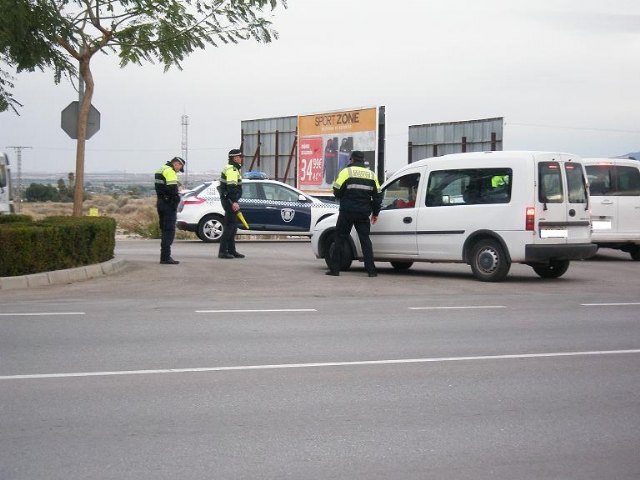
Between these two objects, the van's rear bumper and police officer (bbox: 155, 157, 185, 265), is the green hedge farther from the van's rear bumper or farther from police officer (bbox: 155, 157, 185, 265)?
the van's rear bumper

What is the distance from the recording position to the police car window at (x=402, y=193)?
16.4 metres

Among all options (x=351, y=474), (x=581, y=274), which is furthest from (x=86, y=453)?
(x=581, y=274)

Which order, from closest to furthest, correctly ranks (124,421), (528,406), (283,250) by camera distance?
1. (124,421)
2. (528,406)
3. (283,250)

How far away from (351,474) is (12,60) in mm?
14025

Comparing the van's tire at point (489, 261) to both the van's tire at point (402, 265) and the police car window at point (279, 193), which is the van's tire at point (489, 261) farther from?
the police car window at point (279, 193)

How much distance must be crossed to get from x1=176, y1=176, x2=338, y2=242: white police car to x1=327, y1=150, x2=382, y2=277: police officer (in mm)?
8393

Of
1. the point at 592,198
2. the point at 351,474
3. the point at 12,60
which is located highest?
the point at 12,60

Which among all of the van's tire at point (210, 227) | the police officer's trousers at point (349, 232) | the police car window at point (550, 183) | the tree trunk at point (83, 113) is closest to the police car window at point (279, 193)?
the van's tire at point (210, 227)

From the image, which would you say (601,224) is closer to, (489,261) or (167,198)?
(489,261)

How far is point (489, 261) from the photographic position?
1535 cm

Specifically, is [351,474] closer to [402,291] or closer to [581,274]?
[402,291]

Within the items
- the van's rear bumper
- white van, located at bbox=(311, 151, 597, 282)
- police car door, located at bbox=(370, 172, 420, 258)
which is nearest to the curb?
police car door, located at bbox=(370, 172, 420, 258)

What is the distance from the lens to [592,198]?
20656 millimetres

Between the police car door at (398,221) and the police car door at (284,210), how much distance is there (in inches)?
336
